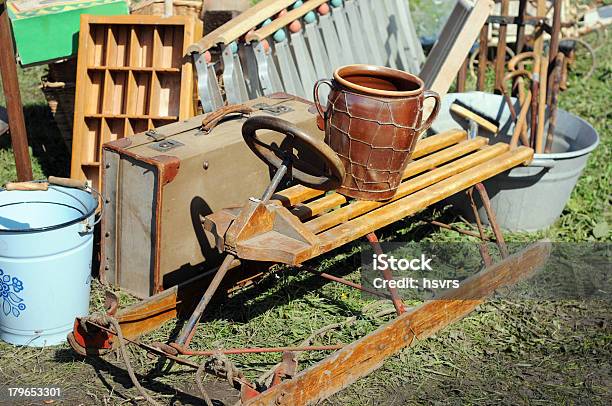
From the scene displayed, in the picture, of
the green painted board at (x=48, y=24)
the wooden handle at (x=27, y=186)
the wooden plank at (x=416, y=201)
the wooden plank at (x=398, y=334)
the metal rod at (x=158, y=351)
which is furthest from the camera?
the green painted board at (x=48, y=24)

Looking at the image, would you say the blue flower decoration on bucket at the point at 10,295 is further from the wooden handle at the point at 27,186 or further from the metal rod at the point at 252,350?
the metal rod at the point at 252,350

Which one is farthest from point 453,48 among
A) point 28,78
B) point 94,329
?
point 28,78

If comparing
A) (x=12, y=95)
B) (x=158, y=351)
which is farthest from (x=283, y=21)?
(x=158, y=351)

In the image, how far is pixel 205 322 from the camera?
4734 millimetres

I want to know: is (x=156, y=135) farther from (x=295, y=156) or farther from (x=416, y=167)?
(x=416, y=167)

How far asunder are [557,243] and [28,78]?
217 inches

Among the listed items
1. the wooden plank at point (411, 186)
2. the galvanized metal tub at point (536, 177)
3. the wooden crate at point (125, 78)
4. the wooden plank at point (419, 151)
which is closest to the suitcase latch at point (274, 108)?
the wooden crate at point (125, 78)

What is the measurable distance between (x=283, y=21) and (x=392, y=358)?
117 inches

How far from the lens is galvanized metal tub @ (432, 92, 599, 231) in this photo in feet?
18.2

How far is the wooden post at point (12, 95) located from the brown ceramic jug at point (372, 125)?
2358mm

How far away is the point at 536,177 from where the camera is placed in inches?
220

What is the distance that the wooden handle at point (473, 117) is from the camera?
5961 millimetres

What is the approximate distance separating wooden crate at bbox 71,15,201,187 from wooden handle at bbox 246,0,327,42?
414 mm

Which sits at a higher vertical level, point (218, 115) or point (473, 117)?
point (218, 115)
